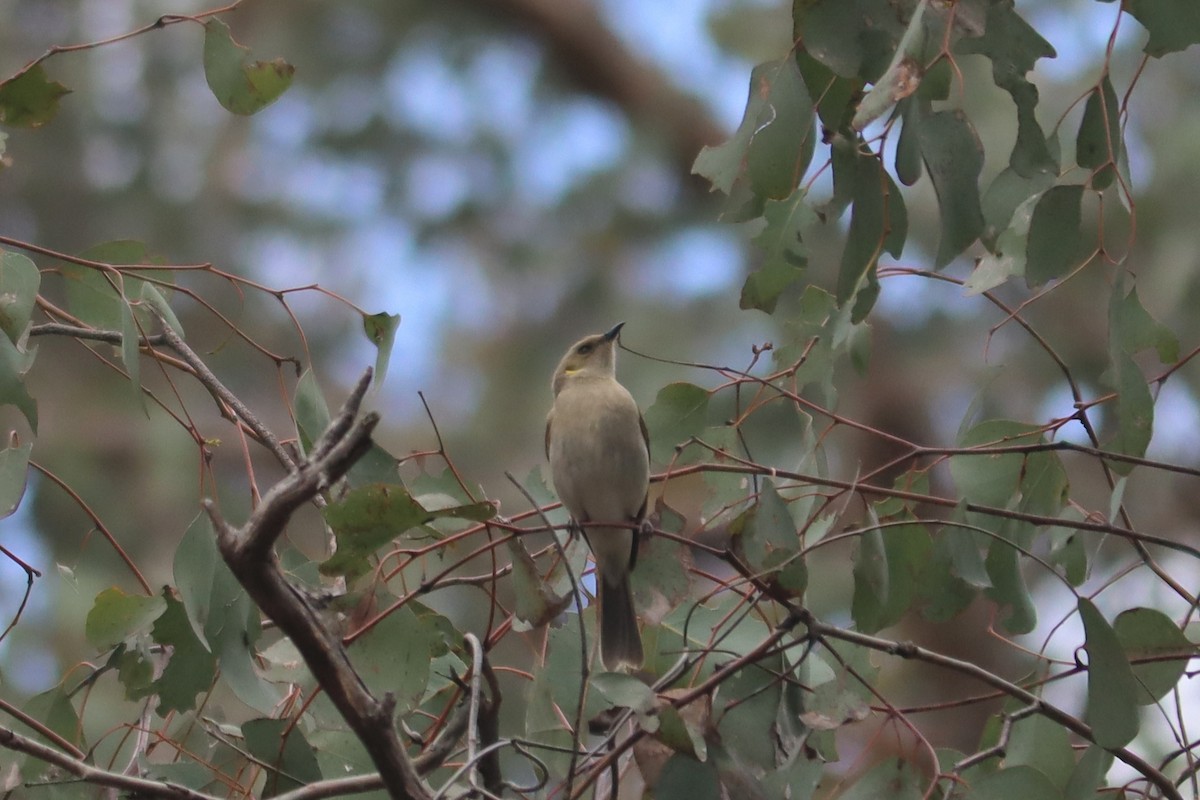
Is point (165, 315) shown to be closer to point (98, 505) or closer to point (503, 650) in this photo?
point (503, 650)

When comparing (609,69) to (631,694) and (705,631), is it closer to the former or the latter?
(705,631)

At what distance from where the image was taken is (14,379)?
89.6 inches

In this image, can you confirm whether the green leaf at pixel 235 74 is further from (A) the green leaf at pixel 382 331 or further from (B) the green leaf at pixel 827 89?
(B) the green leaf at pixel 827 89

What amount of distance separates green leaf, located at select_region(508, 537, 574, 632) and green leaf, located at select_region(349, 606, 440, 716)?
0.58 feet

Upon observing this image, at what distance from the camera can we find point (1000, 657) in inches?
352

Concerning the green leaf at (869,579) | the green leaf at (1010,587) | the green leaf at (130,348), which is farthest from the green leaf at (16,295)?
the green leaf at (1010,587)

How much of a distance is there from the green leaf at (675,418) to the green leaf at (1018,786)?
2.89ft

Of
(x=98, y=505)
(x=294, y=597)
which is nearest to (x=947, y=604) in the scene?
(x=294, y=597)

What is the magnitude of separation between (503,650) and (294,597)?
7.70 meters

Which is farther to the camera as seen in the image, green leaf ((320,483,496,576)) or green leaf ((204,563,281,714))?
green leaf ((204,563,281,714))

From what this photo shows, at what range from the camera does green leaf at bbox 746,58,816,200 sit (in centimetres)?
238

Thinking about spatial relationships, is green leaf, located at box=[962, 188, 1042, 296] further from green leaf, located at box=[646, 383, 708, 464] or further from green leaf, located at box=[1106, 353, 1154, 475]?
green leaf, located at box=[646, 383, 708, 464]

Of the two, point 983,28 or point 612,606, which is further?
point 612,606

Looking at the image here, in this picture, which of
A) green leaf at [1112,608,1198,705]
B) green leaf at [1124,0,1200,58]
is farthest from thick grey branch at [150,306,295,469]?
green leaf at [1124,0,1200,58]
